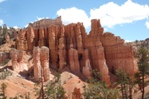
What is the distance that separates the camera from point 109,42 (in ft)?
275

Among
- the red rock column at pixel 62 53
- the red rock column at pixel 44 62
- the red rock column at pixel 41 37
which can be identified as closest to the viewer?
the red rock column at pixel 44 62

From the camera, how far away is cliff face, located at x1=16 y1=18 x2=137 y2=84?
80.9 metres

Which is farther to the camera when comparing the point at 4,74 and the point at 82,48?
the point at 82,48

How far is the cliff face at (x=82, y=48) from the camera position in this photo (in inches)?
3184

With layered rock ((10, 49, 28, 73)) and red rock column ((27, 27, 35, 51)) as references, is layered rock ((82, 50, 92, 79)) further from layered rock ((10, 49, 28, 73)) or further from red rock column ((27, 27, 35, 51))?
red rock column ((27, 27, 35, 51))

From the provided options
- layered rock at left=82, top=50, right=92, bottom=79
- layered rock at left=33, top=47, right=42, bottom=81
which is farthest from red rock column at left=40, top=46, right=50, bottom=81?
layered rock at left=82, top=50, right=92, bottom=79

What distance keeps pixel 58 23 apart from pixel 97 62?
953 inches

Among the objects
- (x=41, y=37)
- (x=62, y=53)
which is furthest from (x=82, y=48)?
(x=41, y=37)

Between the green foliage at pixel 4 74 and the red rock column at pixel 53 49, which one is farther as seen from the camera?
the red rock column at pixel 53 49

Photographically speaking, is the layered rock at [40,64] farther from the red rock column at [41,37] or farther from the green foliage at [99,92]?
the green foliage at [99,92]

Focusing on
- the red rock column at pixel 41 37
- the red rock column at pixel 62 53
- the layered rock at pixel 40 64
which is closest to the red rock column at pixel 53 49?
the red rock column at pixel 62 53

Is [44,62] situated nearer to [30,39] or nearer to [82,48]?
[82,48]

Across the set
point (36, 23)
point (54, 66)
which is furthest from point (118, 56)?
point (36, 23)

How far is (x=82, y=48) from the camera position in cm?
8600
